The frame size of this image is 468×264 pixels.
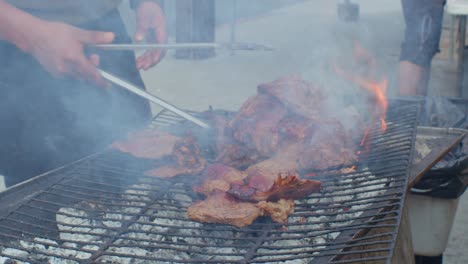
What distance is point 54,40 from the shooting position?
2432 millimetres

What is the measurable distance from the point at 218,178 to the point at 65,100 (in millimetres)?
1384

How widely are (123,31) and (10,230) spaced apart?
1.89 meters

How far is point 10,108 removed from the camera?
3295 mm

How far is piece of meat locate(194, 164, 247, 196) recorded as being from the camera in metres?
2.44

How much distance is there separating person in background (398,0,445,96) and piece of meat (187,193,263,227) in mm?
3375

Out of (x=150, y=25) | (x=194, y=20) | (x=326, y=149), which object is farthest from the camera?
(x=194, y=20)

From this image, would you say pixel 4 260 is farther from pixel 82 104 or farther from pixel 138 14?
pixel 138 14

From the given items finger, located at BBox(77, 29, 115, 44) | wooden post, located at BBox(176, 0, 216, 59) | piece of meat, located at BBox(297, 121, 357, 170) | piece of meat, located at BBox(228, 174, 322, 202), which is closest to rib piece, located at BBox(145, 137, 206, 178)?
piece of meat, located at BBox(228, 174, 322, 202)

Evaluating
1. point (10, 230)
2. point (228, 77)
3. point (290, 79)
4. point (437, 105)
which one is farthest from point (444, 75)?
point (10, 230)

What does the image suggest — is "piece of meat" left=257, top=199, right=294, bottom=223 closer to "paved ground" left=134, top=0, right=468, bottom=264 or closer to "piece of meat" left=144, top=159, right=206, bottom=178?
"piece of meat" left=144, top=159, right=206, bottom=178

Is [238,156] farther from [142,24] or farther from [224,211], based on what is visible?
[142,24]

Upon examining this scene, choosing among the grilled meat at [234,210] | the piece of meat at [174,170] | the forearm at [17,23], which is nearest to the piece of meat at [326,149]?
the grilled meat at [234,210]

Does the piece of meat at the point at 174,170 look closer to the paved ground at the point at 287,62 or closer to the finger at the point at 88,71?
the finger at the point at 88,71

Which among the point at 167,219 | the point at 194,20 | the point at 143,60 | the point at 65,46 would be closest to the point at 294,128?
the point at 167,219
